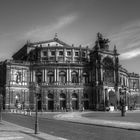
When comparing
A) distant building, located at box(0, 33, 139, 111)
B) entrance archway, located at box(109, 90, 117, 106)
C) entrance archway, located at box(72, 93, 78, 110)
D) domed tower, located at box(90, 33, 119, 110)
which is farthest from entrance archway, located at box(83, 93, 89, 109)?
entrance archway, located at box(109, 90, 117, 106)

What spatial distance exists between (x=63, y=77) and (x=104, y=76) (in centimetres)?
1517

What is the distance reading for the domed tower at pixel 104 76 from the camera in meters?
101

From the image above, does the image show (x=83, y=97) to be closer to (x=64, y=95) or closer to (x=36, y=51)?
(x=64, y=95)

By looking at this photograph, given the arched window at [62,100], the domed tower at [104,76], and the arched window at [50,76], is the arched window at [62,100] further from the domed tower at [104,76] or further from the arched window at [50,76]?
the domed tower at [104,76]

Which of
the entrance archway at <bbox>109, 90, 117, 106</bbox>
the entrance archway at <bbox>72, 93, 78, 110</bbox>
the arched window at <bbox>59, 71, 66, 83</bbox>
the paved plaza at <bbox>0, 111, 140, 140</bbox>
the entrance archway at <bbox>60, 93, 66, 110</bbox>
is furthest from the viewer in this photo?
the arched window at <bbox>59, 71, 66, 83</bbox>

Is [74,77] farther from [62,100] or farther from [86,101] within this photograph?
[62,100]

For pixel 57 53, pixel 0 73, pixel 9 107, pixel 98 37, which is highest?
pixel 98 37

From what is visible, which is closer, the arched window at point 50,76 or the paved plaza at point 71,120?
the paved plaza at point 71,120

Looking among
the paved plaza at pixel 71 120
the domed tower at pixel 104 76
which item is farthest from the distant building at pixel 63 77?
the paved plaza at pixel 71 120

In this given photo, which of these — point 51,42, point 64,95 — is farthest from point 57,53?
point 64,95

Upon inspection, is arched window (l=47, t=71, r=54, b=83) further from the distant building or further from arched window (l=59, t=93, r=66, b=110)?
arched window (l=59, t=93, r=66, b=110)

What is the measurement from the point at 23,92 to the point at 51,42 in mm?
25042

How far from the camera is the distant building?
98875mm

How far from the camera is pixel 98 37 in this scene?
11350 centimetres
